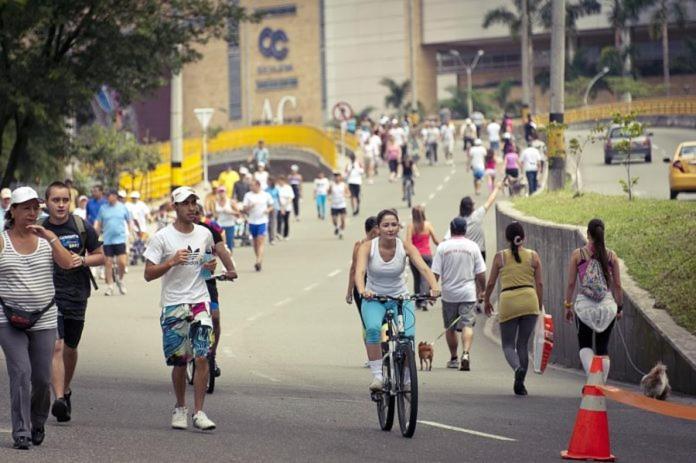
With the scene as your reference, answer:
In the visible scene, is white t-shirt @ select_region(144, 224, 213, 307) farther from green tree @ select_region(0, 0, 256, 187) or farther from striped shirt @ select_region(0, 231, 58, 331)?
green tree @ select_region(0, 0, 256, 187)

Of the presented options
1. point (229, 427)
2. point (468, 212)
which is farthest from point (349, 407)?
point (468, 212)

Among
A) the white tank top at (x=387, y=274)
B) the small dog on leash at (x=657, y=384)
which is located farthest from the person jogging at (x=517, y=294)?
the white tank top at (x=387, y=274)

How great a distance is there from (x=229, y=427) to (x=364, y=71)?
111175 mm

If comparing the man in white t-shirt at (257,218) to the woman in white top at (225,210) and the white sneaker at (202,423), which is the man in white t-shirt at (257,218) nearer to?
the woman in white top at (225,210)

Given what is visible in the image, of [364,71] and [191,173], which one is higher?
[364,71]

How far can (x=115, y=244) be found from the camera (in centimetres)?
2669

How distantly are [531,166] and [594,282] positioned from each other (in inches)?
1123

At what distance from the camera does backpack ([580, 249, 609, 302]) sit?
46.3ft

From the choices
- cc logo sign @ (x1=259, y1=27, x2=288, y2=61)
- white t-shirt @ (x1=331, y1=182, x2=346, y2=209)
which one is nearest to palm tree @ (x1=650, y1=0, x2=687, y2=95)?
cc logo sign @ (x1=259, y1=27, x2=288, y2=61)

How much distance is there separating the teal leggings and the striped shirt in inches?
105

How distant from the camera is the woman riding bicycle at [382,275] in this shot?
1211cm

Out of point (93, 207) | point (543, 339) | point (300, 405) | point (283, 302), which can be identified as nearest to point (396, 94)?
point (93, 207)

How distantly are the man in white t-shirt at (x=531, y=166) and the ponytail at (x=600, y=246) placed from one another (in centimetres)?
2779

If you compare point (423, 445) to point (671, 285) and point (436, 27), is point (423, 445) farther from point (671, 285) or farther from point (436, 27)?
point (436, 27)
